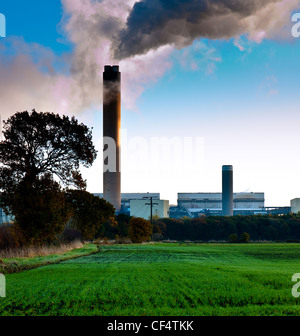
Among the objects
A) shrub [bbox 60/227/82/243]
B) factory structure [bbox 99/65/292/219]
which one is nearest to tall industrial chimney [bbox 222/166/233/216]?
Result: factory structure [bbox 99/65/292/219]

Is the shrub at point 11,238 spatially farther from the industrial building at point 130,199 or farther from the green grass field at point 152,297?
the industrial building at point 130,199

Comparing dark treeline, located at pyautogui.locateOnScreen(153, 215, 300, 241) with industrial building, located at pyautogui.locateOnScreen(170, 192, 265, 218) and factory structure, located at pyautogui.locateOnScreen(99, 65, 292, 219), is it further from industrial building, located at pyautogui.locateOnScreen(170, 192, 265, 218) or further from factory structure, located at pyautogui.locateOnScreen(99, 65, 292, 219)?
industrial building, located at pyautogui.locateOnScreen(170, 192, 265, 218)

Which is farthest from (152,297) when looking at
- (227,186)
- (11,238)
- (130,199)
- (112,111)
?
(227,186)

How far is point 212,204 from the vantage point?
16975 cm

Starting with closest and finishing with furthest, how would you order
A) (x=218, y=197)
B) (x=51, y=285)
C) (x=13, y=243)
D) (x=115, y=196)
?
1. (x=51, y=285)
2. (x=13, y=243)
3. (x=115, y=196)
4. (x=218, y=197)

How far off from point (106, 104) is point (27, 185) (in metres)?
74.5

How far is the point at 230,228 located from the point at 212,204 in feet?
206

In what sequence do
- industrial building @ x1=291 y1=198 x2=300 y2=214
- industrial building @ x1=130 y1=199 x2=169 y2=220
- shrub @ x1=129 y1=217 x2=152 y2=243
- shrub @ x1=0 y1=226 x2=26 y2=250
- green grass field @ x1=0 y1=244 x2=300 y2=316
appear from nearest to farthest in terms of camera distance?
green grass field @ x1=0 y1=244 x2=300 y2=316
shrub @ x1=0 y1=226 x2=26 y2=250
shrub @ x1=129 y1=217 x2=152 y2=243
industrial building @ x1=130 y1=199 x2=169 y2=220
industrial building @ x1=291 y1=198 x2=300 y2=214

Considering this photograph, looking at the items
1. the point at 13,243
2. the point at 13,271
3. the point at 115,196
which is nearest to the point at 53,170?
the point at 13,243

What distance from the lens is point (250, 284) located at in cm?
1788

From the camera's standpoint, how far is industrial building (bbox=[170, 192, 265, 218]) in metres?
168

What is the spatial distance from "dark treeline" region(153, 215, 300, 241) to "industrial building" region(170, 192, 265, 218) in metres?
56.0

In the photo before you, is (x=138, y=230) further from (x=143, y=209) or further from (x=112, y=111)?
(x=143, y=209)
